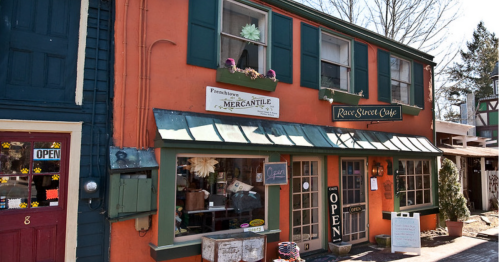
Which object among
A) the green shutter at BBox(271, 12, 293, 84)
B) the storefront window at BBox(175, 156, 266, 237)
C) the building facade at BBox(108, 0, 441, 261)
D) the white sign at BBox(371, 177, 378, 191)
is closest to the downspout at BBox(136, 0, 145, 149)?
the building facade at BBox(108, 0, 441, 261)

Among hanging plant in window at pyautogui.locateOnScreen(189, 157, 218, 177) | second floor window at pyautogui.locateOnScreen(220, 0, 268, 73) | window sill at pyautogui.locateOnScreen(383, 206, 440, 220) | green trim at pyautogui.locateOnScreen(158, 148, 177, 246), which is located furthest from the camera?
window sill at pyautogui.locateOnScreen(383, 206, 440, 220)

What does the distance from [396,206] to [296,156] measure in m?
3.46

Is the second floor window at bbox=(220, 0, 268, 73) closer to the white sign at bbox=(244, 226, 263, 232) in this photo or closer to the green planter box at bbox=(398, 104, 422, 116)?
the white sign at bbox=(244, 226, 263, 232)

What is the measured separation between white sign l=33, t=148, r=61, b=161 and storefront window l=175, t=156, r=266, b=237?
1.83 meters

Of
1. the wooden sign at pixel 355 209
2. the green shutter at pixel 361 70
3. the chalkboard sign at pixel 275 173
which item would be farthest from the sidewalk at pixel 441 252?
the green shutter at pixel 361 70

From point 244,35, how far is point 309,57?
175 centimetres

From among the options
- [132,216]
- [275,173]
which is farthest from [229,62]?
[132,216]

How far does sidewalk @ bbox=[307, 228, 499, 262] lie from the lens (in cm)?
725

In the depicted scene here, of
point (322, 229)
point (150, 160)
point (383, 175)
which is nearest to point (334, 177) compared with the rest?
point (322, 229)

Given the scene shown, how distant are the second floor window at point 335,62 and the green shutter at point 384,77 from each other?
126 centimetres

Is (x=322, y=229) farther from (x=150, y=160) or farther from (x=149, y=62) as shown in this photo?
(x=149, y=62)

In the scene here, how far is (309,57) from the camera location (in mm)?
7625

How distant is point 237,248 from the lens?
17.4 feet

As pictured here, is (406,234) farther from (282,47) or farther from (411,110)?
(282,47)
